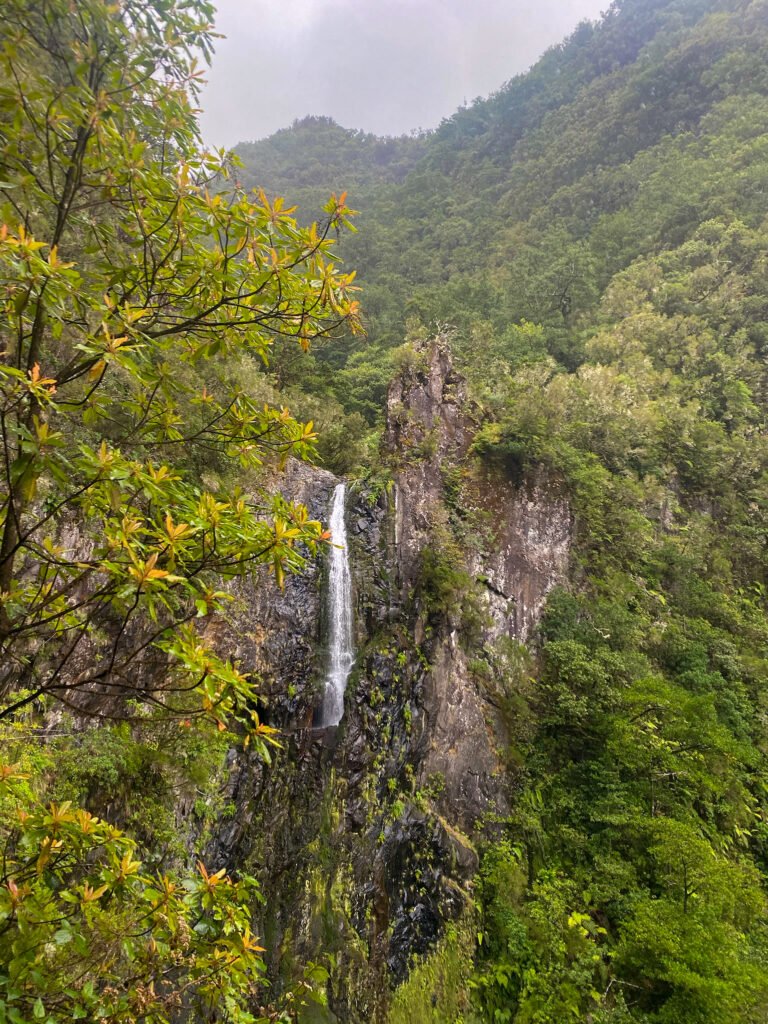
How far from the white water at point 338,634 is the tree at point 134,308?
6956mm

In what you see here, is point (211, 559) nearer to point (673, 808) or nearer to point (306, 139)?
point (673, 808)

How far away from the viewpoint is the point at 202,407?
9.62 m

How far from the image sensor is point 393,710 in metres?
9.44

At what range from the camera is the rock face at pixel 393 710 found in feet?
25.0

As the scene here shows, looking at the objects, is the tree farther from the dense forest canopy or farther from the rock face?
the rock face

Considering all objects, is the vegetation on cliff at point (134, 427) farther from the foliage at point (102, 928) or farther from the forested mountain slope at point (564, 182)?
the forested mountain slope at point (564, 182)

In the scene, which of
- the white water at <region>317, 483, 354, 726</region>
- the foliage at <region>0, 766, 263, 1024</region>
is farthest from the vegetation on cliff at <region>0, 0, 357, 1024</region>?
the white water at <region>317, 483, 354, 726</region>

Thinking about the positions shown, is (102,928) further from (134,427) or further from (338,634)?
(338,634)

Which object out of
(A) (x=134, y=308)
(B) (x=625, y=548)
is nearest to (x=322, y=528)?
(A) (x=134, y=308)

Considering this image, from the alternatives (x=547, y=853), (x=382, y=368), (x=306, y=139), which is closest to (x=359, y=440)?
(x=382, y=368)

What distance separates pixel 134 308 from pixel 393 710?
880cm

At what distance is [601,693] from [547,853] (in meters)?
3.00

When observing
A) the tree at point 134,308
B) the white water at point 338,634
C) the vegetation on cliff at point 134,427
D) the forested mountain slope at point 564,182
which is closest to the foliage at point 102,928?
the vegetation on cliff at point 134,427

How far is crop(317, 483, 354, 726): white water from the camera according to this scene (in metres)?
9.61
